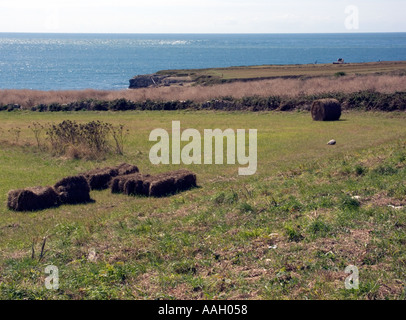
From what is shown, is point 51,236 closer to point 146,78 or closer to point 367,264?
point 367,264

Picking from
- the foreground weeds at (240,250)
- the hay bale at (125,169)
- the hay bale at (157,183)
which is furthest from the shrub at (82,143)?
the foreground weeds at (240,250)

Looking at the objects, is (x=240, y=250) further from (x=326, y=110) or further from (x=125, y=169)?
(x=326, y=110)

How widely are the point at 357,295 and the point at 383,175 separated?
24.4ft

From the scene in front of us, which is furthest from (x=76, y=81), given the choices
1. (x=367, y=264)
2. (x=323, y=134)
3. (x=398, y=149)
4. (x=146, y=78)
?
(x=367, y=264)

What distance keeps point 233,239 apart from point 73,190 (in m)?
8.17

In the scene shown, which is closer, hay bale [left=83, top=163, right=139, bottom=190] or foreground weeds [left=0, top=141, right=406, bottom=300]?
foreground weeds [left=0, top=141, right=406, bottom=300]

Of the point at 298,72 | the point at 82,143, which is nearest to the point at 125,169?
the point at 82,143

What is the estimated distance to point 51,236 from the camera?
10953mm

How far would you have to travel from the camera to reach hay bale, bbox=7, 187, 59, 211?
14742 millimetres

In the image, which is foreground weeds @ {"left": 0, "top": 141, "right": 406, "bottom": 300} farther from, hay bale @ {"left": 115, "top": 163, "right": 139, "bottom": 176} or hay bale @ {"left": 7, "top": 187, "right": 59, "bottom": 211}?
hay bale @ {"left": 115, "top": 163, "right": 139, "bottom": 176}

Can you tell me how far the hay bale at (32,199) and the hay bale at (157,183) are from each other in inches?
92.4

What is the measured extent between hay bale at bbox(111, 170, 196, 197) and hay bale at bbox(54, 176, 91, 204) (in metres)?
1.33

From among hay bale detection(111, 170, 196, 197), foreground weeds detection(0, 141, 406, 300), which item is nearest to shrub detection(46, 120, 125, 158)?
hay bale detection(111, 170, 196, 197)
